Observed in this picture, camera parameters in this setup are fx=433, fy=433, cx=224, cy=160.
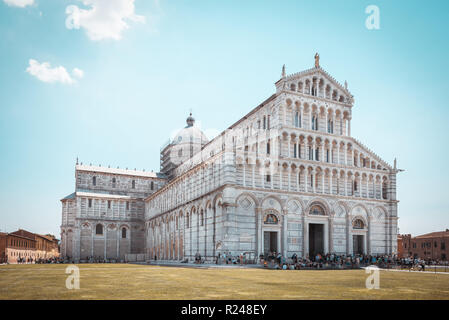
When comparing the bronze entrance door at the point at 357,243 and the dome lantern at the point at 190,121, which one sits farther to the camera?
the dome lantern at the point at 190,121

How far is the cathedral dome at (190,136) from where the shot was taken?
81.5 meters

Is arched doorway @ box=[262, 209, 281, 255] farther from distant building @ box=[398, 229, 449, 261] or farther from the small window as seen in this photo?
distant building @ box=[398, 229, 449, 261]

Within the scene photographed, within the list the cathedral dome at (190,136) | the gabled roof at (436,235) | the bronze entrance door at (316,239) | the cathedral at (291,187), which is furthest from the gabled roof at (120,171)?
the gabled roof at (436,235)

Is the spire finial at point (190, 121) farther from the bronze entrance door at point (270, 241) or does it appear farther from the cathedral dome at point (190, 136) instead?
the bronze entrance door at point (270, 241)

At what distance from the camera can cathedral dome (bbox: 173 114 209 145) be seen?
3209 inches

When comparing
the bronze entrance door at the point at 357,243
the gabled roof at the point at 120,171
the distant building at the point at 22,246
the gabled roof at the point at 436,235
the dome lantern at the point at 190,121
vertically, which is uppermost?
the dome lantern at the point at 190,121

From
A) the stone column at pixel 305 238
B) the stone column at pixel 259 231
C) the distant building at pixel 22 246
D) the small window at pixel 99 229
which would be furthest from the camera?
the distant building at pixel 22 246

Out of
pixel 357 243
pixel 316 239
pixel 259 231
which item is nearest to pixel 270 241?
pixel 259 231

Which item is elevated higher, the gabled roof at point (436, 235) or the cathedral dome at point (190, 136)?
the cathedral dome at point (190, 136)

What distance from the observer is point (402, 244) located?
8862 cm

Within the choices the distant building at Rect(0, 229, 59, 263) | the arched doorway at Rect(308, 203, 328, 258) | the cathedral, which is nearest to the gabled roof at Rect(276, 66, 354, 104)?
the cathedral

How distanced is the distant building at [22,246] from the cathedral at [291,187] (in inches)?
1291

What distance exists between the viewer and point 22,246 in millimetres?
85188

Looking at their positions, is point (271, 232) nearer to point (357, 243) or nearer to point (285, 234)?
point (285, 234)
